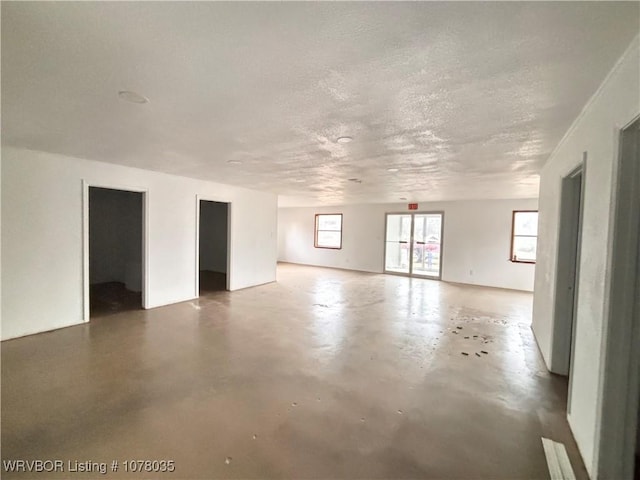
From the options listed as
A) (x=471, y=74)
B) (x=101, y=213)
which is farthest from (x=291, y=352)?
(x=101, y=213)

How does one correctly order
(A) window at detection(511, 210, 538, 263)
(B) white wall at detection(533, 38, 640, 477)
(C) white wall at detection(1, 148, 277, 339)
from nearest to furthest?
(B) white wall at detection(533, 38, 640, 477)
(C) white wall at detection(1, 148, 277, 339)
(A) window at detection(511, 210, 538, 263)

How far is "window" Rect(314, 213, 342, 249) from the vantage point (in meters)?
10.5

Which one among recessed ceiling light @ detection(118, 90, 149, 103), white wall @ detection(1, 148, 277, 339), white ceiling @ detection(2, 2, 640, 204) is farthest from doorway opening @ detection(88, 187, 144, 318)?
recessed ceiling light @ detection(118, 90, 149, 103)

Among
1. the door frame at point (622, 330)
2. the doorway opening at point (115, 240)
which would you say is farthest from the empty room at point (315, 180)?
the doorway opening at point (115, 240)

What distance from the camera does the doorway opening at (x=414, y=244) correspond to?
337 inches

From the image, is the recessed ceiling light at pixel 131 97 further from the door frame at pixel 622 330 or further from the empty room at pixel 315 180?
the door frame at pixel 622 330

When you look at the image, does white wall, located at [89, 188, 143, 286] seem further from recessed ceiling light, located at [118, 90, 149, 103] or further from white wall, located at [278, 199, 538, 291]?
white wall, located at [278, 199, 538, 291]

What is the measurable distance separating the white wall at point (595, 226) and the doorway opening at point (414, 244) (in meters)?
6.23

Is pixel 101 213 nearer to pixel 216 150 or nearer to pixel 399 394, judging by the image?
pixel 216 150

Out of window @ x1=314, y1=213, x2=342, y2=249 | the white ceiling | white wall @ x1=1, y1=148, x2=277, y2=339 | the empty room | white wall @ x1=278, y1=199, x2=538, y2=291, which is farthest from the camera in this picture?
window @ x1=314, y1=213, x2=342, y2=249

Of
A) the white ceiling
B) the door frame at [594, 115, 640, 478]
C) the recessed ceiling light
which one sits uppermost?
the white ceiling

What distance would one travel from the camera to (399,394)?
2.57 meters

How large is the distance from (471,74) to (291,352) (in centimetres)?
304

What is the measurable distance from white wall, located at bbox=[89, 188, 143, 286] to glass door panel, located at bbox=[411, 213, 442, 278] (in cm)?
721
